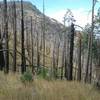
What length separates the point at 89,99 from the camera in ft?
32.5

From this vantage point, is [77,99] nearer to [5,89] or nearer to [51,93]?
[51,93]

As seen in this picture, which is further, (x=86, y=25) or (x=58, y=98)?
(x=86, y=25)

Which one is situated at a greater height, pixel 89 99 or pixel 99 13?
pixel 99 13

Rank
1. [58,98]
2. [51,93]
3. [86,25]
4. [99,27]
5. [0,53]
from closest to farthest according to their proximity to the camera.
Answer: [58,98], [51,93], [0,53], [99,27], [86,25]

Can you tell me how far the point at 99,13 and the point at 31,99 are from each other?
41836 mm

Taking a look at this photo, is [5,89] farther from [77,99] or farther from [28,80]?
[28,80]

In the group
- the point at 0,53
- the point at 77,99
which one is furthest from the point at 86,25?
the point at 77,99

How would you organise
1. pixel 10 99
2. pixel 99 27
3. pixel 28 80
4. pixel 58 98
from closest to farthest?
pixel 10 99 → pixel 58 98 → pixel 28 80 → pixel 99 27

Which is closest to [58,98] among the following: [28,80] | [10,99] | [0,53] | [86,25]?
[10,99]

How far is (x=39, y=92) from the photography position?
10141mm

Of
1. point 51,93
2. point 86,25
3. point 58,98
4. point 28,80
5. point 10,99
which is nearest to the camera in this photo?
point 10,99

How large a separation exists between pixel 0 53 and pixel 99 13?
28.1 m

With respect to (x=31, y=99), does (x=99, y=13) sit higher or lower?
higher

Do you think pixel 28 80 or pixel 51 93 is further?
pixel 28 80
